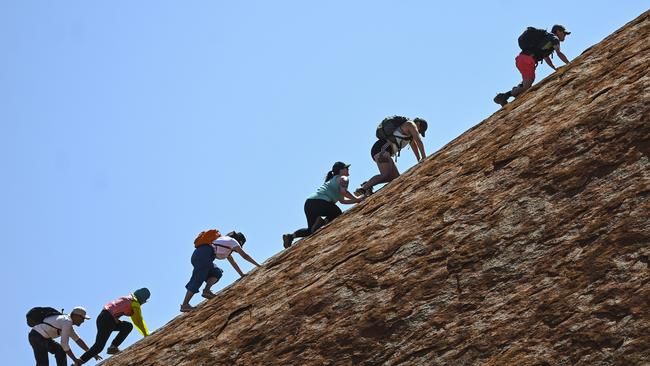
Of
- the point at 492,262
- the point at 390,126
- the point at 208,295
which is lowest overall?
the point at 492,262

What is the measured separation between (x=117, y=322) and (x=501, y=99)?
9370 mm

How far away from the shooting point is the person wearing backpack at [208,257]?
18.9m

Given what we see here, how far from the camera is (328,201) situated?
19734 millimetres

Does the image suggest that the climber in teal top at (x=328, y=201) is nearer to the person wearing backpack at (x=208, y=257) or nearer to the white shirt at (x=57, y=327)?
the person wearing backpack at (x=208, y=257)

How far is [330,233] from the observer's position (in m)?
18.3

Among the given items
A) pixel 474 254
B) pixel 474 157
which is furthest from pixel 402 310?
pixel 474 157

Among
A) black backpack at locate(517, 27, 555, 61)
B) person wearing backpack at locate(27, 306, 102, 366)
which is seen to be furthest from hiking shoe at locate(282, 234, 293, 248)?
black backpack at locate(517, 27, 555, 61)

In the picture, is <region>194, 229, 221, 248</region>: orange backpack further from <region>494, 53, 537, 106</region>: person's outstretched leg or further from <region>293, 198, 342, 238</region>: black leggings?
<region>494, 53, 537, 106</region>: person's outstretched leg

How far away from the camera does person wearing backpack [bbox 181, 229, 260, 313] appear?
1892cm

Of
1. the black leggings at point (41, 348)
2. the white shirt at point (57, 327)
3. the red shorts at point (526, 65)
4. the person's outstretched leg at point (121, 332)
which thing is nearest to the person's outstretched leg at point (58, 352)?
the black leggings at point (41, 348)

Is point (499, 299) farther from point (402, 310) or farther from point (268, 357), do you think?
point (268, 357)

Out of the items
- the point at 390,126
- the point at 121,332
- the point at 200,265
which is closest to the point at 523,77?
the point at 390,126

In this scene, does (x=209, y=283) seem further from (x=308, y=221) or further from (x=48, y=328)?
(x=48, y=328)

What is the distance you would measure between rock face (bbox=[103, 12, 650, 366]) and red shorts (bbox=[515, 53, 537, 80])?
1.31m
